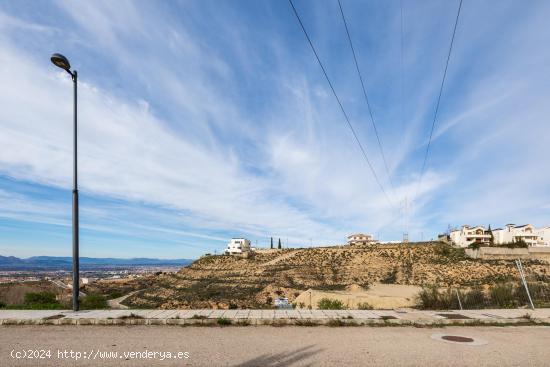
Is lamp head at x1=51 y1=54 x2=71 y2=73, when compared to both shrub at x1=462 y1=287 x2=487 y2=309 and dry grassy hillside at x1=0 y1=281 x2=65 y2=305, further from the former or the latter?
shrub at x1=462 y1=287 x2=487 y2=309

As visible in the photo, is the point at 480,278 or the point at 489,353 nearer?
the point at 489,353

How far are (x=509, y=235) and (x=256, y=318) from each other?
350 feet

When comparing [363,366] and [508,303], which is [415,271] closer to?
[508,303]

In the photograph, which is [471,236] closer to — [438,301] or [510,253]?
[510,253]

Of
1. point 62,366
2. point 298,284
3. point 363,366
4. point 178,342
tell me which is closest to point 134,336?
point 178,342

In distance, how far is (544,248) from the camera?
202 feet

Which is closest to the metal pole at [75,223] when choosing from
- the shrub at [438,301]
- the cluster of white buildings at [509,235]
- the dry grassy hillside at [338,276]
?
the shrub at [438,301]

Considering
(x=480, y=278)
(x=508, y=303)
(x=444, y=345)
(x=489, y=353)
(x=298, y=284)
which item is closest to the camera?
(x=489, y=353)

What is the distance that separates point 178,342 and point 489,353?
18.8 ft

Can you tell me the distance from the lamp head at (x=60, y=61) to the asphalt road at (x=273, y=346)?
264 inches

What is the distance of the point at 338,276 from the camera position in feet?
171

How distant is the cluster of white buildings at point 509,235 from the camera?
89188 mm

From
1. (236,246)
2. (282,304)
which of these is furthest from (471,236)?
(282,304)

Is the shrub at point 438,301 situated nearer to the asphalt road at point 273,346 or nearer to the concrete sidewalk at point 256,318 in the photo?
the concrete sidewalk at point 256,318
